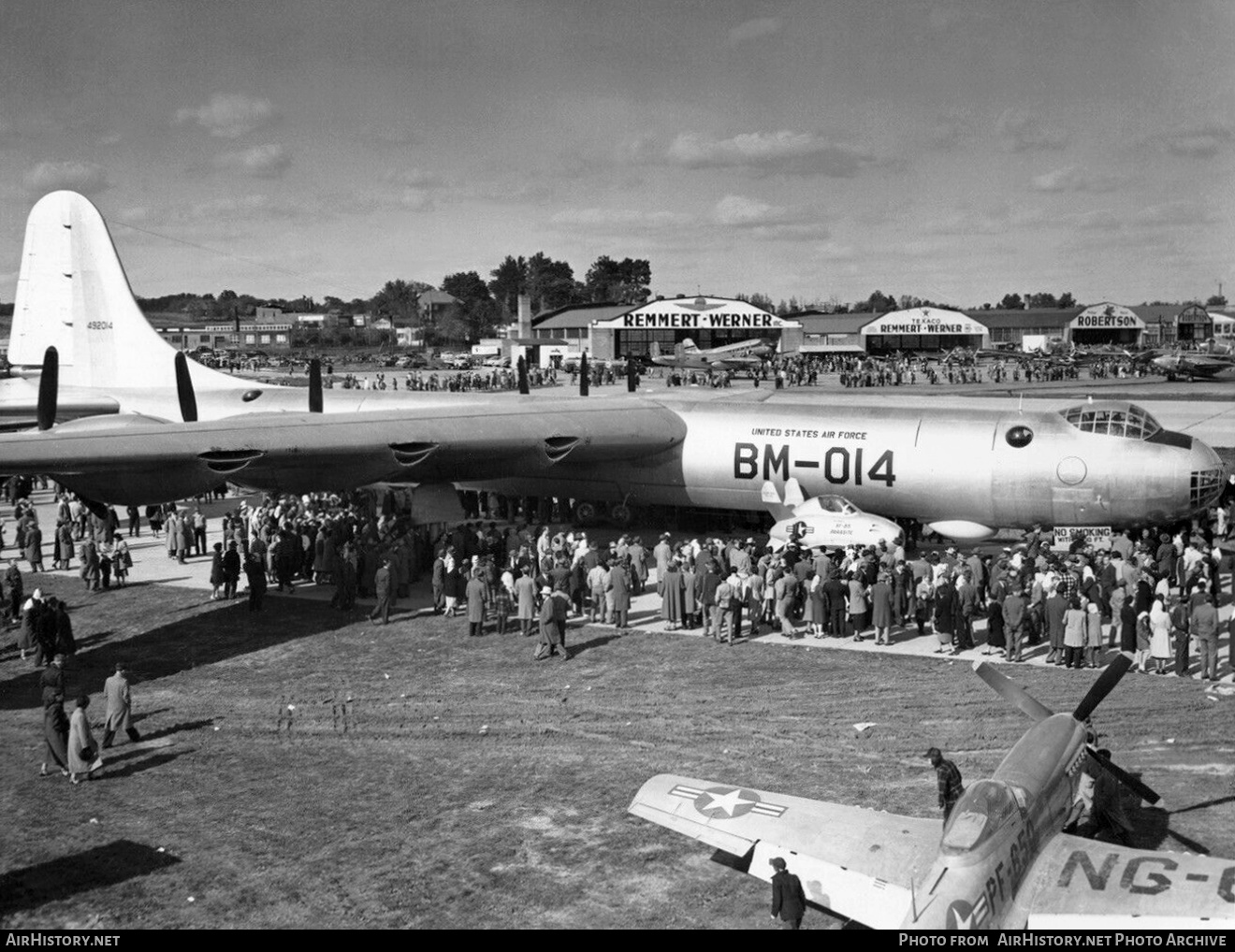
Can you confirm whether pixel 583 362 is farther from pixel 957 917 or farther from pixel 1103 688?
pixel 957 917

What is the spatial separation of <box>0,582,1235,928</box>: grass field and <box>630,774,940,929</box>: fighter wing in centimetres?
101

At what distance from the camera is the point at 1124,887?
880 centimetres

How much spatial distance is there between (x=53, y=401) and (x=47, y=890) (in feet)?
53.6

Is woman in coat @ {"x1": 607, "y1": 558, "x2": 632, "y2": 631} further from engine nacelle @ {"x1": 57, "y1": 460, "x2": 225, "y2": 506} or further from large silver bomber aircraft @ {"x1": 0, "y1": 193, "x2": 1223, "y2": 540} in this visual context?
engine nacelle @ {"x1": 57, "y1": 460, "x2": 225, "y2": 506}

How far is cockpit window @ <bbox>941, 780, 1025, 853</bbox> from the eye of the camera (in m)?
8.59

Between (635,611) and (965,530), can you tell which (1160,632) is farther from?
(635,611)

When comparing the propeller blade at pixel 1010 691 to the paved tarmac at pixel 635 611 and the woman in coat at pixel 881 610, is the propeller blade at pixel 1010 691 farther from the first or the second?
the woman in coat at pixel 881 610

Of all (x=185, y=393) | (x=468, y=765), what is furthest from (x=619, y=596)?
(x=185, y=393)

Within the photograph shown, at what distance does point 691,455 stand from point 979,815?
1945 centimetres

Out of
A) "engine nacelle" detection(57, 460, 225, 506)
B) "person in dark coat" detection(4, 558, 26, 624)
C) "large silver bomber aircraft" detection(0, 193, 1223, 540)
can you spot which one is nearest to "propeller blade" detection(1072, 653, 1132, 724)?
"large silver bomber aircraft" detection(0, 193, 1223, 540)

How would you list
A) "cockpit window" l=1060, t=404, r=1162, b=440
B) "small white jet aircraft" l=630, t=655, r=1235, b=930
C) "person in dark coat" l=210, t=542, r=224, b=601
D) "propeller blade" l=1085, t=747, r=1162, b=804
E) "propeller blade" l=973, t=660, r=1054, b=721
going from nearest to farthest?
"small white jet aircraft" l=630, t=655, r=1235, b=930 → "propeller blade" l=1085, t=747, r=1162, b=804 → "propeller blade" l=973, t=660, r=1054, b=721 → "cockpit window" l=1060, t=404, r=1162, b=440 → "person in dark coat" l=210, t=542, r=224, b=601
